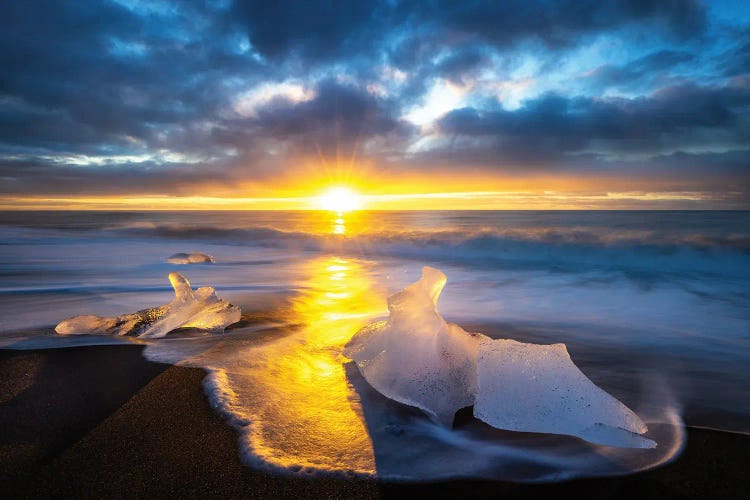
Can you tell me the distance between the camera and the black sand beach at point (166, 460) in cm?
194

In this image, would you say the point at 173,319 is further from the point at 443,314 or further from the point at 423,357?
the point at 443,314

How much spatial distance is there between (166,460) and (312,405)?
2.93 ft

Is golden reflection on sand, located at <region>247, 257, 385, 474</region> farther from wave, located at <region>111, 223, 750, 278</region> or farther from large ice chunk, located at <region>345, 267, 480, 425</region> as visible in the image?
wave, located at <region>111, 223, 750, 278</region>

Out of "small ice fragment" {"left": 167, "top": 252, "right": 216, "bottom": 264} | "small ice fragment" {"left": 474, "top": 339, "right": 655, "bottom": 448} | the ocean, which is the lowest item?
"small ice fragment" {"left": 167, "top": 252, "right": 216, "bottom": 264}

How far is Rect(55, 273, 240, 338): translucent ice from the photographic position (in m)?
4.38

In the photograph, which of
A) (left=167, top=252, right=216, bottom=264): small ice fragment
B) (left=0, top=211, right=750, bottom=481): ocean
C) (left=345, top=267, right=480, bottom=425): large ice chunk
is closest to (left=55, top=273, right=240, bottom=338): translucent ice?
(left=0, top=211, right=750, bottom=481): ocean

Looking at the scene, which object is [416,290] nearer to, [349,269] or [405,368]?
[405,368]

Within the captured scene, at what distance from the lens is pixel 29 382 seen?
10.3 feet

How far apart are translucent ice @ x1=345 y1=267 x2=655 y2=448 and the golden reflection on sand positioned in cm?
32

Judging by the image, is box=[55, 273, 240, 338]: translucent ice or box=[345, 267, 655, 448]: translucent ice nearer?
box=[345, 267, 655, 448]: translucent ice

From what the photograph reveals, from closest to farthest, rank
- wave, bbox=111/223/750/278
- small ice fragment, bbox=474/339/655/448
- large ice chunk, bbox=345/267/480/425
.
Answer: small ice fragment, bbox=474/339/655/448
large ice chunk, bbox=345/267/480/425
wave, bbox=111/223/750/278

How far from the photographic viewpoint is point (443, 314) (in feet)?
19.9

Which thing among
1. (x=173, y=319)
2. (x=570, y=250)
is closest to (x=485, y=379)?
(x=173, y=319)

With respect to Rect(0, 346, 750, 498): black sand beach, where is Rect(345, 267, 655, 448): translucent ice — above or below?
above
